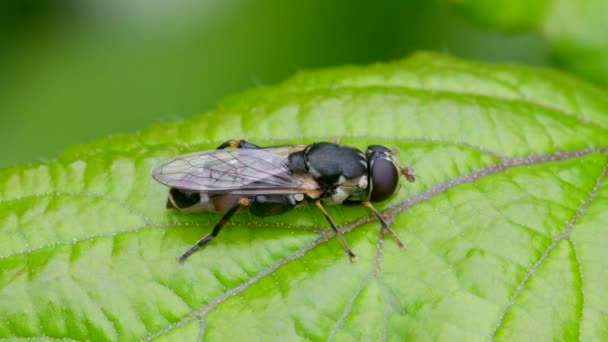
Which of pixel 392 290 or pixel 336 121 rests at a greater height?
pixel 336 121

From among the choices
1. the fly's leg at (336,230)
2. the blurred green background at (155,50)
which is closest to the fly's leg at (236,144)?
the fly's leg at (336,230)

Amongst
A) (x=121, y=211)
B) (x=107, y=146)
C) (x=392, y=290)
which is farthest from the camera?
(x=107, y=146)

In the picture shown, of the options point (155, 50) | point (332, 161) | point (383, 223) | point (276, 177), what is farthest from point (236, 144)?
point (155, 50)

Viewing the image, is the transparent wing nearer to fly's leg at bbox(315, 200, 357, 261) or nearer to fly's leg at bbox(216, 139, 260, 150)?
fly's leg at bbox(216, 139, 260, 150)

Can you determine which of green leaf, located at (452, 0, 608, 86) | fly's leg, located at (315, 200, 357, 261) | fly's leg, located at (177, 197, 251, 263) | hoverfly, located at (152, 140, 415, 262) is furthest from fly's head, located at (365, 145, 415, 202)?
green leaf, located at (452, 0, 608, 86)

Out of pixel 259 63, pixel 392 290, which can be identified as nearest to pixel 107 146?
pixel 392 290

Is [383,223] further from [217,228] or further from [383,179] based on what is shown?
[217,228]

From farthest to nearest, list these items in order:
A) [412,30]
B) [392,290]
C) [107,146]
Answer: [412,30]
[107,146]
[392,290]

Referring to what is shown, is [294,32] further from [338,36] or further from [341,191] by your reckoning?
[341,191]

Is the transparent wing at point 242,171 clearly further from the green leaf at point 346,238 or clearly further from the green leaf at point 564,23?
the green leaf at point 564,23
